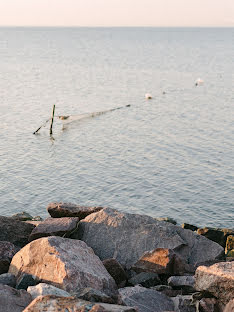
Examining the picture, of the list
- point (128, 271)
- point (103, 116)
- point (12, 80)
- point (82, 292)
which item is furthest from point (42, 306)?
point (12, 80)

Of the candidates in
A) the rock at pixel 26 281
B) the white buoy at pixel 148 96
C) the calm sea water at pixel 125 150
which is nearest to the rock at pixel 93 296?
the rock at pixel 26 281

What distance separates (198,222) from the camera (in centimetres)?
3675

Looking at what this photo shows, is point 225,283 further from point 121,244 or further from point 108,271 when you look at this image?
point 121,244

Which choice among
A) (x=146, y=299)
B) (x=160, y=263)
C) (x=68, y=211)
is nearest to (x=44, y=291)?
(x=146, y=299)

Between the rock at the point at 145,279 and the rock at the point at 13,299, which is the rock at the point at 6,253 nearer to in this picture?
the rock at the point at 13,299

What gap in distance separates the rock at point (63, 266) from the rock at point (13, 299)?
102cm

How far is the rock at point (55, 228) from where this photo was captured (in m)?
16.2

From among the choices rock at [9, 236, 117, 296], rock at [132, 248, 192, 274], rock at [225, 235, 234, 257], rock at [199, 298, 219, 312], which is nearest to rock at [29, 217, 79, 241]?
rock at [9, 236, 117, 296]

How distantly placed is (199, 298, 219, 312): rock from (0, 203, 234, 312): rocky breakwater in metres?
0.02

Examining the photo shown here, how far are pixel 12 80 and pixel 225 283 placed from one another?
108m

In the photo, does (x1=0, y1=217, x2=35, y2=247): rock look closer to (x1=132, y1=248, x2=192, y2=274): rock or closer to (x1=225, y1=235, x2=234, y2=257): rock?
(x1=132, y1=248, x2=192, y2=274): rock

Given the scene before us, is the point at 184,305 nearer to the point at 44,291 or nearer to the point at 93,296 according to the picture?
the point at 93,296

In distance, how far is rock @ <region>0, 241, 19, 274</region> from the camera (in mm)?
14430

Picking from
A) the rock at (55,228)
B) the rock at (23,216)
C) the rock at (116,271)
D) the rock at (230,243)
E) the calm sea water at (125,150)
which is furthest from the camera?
the calm sea water at (125,150)
